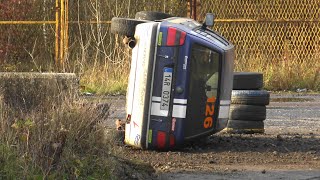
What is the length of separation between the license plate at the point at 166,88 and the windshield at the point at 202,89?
9.5 inches

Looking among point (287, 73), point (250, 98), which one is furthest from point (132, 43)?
point (287, 73)

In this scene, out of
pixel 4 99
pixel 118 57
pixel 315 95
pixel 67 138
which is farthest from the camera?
pixel 118 57

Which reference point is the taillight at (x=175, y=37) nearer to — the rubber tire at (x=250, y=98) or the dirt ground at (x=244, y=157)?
the dirt ground at (x=244, y=157)

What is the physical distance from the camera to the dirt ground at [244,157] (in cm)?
830

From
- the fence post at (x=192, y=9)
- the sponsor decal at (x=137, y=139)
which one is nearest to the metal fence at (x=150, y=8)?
the fence post at (x=192, y=9)

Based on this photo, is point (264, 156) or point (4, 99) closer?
point (4, 99)

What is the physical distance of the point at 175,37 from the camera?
9.10 metres

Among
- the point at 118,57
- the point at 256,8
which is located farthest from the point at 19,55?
the point at 256,8

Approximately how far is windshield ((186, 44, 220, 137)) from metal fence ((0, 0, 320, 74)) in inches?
394

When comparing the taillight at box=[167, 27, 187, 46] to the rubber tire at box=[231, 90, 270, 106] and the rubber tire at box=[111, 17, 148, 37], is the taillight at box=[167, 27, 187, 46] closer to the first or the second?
the rubber tire at box=[111, 17, 148, 37]

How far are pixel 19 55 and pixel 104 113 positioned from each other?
484 inches

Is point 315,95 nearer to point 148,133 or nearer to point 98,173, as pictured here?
point 148,133

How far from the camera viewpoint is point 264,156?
9344 millimetres

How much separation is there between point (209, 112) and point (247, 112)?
150cm
